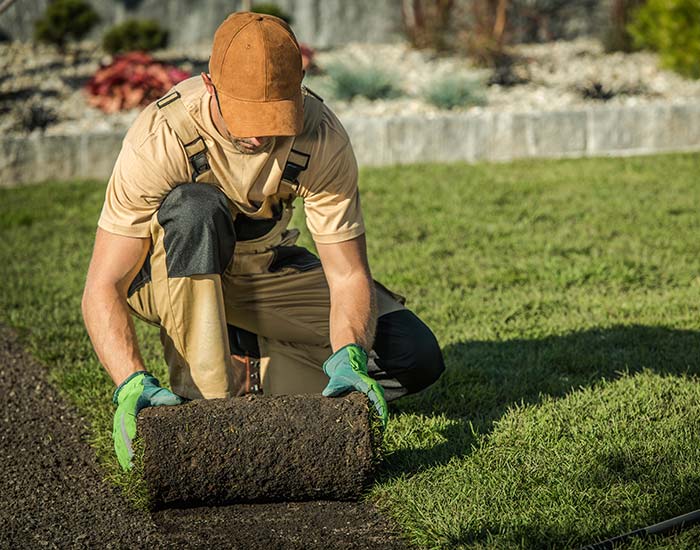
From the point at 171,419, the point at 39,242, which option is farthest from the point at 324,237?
the point at 39,242

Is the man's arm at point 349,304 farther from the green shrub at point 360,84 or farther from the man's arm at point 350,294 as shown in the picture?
the green shrub at point 360,84

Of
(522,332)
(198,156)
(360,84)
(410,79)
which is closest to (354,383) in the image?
(198,156)

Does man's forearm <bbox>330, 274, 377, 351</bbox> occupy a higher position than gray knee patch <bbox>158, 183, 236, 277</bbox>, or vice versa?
gray knee patch <bbox>158, 183, 236, 277</bbox>

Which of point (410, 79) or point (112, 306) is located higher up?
point (112, 306)

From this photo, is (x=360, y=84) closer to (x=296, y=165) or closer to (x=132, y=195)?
(x=296, y=165)

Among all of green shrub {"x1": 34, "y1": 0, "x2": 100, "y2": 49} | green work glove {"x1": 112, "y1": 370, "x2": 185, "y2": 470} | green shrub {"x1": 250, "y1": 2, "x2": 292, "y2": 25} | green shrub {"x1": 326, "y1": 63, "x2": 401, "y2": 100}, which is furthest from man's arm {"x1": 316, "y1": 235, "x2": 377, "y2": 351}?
green shrub {"x1": 34, "y1": 0, "x2": 100, "y2": 49}

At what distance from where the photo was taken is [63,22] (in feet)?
36.6

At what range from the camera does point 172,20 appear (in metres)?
12.2

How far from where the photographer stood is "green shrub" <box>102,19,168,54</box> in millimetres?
11078

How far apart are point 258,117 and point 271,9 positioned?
8622 millimetres

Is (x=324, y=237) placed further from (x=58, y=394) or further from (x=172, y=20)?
(x=172, y=20)

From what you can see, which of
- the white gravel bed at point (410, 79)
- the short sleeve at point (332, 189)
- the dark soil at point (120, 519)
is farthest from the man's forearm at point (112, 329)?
the white gravel bed at point (410, 79)

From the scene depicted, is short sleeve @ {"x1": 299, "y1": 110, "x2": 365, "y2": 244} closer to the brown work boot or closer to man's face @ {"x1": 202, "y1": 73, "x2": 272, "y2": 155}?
man's face @ {"x1": 202, "y1": 73, "x2": 272, "y2": 155}

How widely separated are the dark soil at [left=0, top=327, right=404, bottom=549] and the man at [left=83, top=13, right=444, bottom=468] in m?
0.24
